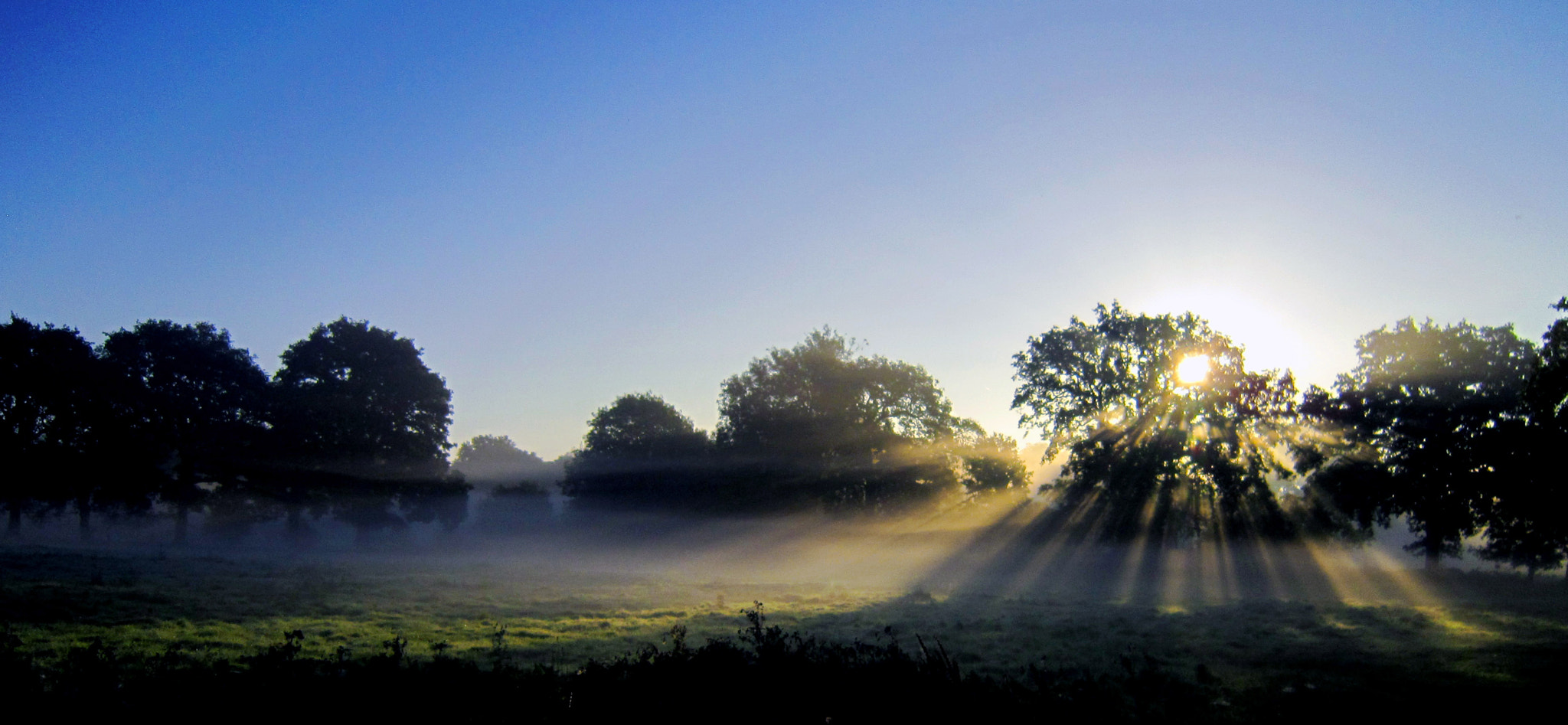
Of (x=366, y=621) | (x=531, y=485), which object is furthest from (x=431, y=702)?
(x=531, y=485)

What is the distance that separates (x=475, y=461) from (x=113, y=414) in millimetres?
100096

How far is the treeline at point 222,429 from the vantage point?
33.8m

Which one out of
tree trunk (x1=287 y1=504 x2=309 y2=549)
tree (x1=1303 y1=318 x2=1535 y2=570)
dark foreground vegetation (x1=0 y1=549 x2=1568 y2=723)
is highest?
tree (x1=1303 y1=318 x2=1535 y2=570)

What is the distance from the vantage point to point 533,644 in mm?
12867

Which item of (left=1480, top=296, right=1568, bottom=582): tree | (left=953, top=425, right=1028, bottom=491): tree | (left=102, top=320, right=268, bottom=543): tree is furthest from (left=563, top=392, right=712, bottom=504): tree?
(left=1480, top=296, right=1568, bottom=582): tree

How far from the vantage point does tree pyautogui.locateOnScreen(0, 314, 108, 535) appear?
32.9 m

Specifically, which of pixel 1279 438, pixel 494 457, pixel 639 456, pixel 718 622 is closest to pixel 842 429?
pixel 639 456

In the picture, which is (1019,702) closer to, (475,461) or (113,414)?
(113,414)

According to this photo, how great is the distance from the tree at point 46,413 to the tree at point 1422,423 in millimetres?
55545

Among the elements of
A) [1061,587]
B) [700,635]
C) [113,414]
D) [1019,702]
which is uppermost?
[113,414]

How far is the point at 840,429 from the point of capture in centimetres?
4962

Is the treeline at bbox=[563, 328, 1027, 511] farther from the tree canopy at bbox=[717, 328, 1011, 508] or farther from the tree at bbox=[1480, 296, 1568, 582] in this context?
the tree at bbox=[1480, 296, 1568, 582]

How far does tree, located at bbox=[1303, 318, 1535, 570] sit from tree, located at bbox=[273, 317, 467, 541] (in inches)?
1842

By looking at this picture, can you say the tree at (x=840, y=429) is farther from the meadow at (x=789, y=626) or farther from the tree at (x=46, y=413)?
the tree at (x=46, y=413)
